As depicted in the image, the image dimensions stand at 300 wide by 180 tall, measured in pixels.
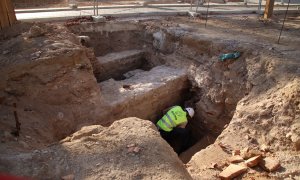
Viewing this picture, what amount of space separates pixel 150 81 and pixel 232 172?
139 inches

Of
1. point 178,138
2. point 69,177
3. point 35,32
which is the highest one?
point 35,32

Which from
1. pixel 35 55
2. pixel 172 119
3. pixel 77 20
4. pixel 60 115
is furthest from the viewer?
pixel 77 20

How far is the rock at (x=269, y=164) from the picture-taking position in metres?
4.34

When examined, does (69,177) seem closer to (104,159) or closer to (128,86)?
(104,159)

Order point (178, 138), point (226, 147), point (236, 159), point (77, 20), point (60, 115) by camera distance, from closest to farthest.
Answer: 1. point (236, 159)
2. point (226, 147)
3. point (60, 115)
4. point (178, 138)
5. point (77, 20)

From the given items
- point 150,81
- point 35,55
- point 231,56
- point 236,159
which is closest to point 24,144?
point 35,55

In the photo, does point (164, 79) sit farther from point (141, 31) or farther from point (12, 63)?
point (12, 63)

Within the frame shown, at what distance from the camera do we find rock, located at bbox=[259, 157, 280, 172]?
4344 mm

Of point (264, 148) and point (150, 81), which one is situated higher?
point (150, 81)

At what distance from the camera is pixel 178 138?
22.5 feet

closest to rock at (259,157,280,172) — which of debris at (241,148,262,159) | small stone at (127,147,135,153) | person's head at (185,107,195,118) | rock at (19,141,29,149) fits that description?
debris at (241,148,262,159)

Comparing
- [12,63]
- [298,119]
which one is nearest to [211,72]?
[298,119]

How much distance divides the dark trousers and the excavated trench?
0.41 feet

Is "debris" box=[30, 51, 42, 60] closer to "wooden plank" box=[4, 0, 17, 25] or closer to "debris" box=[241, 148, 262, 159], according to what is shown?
"wooden plank" box=[4, 0, 17, 25]
